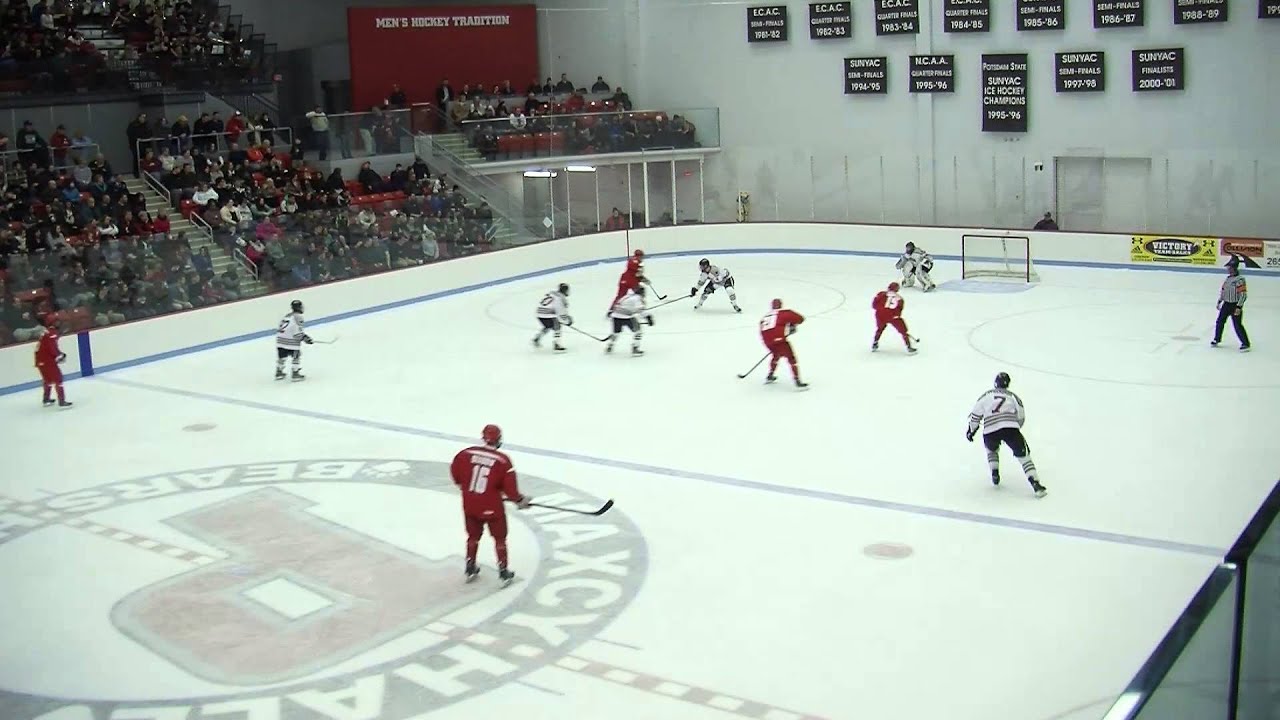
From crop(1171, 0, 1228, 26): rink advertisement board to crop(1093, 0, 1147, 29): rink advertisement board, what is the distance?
66 centimetres

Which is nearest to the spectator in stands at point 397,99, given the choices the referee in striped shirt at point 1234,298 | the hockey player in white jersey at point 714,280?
the hockey player in white jersey at point 714,280

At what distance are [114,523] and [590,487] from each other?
13.4 feet

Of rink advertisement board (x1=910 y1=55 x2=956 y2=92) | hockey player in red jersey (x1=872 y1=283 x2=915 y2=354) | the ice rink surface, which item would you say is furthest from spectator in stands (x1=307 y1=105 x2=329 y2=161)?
hockey player in red jersey (x1=872 y1=283 x2=915 y2=354)

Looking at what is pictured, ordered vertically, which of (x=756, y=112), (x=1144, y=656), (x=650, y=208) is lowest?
(x=1144, y=656)

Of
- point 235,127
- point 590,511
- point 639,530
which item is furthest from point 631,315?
point 235,127

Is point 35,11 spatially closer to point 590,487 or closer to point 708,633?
point 590,487

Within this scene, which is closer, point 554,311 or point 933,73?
point 554,311

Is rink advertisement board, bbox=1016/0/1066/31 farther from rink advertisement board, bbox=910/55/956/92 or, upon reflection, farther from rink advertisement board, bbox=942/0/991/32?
rink advertisement board, bbox=910/55/956/92

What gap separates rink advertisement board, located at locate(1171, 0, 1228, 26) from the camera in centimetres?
2333

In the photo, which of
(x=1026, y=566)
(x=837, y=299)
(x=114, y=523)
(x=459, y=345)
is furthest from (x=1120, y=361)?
(x=114, y=523)

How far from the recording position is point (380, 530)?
1079 centimetres

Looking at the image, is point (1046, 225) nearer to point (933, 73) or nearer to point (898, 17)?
point (933, 73)

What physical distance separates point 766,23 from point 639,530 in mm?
21341

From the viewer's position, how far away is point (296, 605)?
9266mm
